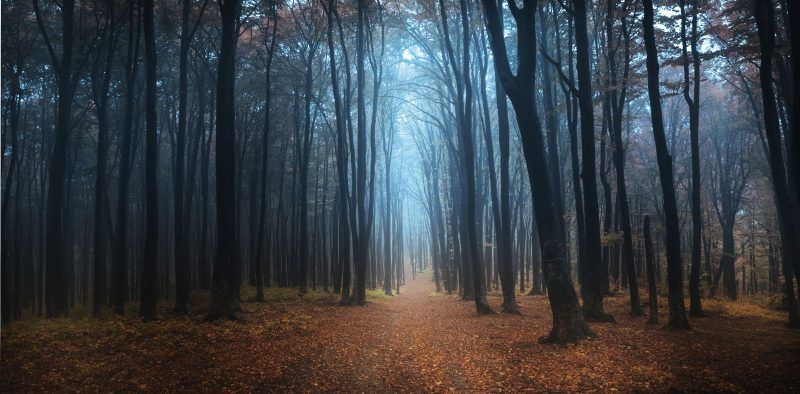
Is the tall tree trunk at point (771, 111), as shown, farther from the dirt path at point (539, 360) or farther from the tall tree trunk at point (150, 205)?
the tall tree trunk at point (150, 205)

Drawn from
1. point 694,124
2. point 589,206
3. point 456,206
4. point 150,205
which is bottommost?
point 589,206

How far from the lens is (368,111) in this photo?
31.9m

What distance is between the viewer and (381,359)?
843cm

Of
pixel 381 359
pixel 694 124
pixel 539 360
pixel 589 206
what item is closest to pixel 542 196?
pixel 539 360

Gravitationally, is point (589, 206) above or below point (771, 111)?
below

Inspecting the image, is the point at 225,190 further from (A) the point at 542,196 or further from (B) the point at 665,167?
(B) the point at 665,167

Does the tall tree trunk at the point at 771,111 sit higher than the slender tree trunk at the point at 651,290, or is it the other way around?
the tall tree trunk at the point at 771,111

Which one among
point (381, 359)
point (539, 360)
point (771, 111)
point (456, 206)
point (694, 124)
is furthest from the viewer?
point (456, 206)

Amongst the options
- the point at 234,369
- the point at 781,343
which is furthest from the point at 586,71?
the point at 234,369

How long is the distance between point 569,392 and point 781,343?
265 inches

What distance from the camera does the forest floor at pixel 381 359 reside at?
622 cm

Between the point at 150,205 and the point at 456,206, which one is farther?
the point at 456,206

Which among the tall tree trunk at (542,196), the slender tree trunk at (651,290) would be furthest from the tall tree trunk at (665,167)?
the tall tree trunk at (542,196)

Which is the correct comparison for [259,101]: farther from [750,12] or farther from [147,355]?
[750,12]
